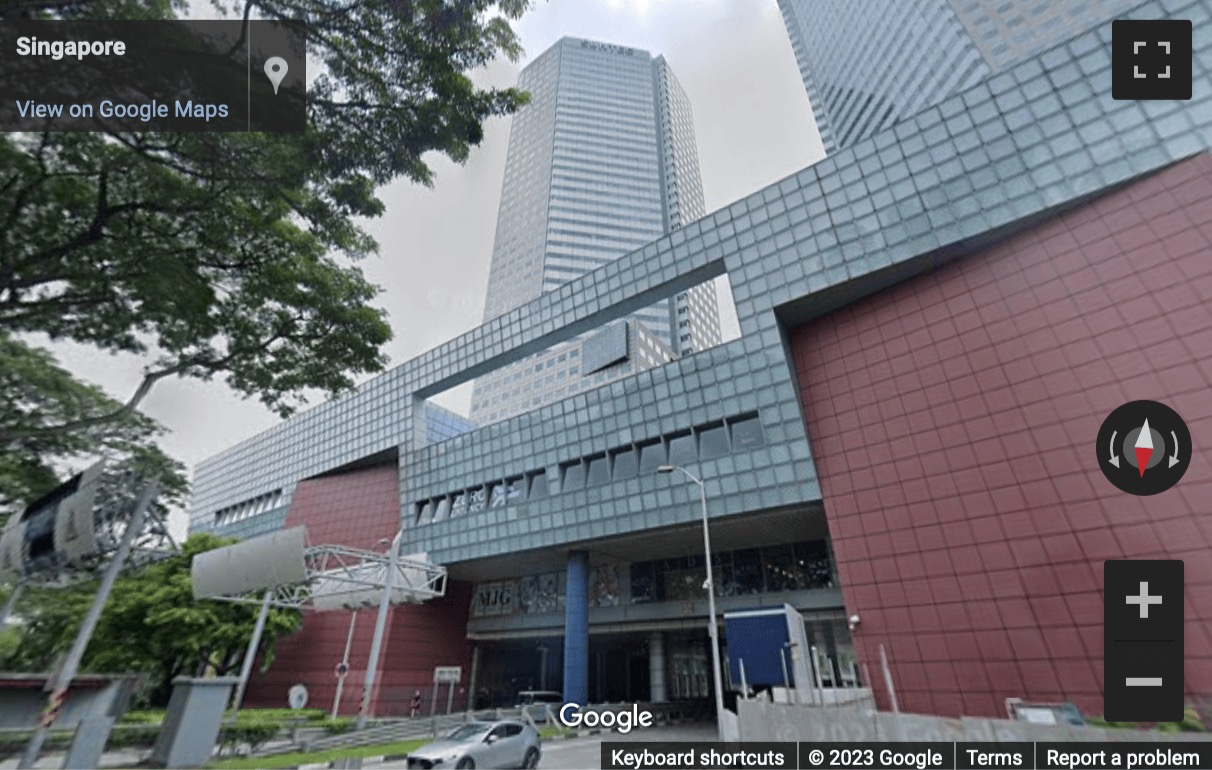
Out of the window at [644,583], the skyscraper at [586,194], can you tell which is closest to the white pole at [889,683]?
the window at [644,583]

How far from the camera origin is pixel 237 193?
11.3 metres

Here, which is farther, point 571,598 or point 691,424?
point 571,598

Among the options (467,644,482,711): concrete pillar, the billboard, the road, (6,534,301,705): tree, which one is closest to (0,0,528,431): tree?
the billboard

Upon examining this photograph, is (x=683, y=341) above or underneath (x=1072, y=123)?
above

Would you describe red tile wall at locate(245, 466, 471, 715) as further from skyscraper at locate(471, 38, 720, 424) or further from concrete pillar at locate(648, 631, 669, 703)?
skyscraper at locate(471, 38, 720, 424)

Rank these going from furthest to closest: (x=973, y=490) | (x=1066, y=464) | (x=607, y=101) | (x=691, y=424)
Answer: (x=607, y=101)
(x=691, y=424)
(x=973, y=490)
(x=1066, y=464)

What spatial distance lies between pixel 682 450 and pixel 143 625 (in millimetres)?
33321

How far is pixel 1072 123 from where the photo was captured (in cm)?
2166

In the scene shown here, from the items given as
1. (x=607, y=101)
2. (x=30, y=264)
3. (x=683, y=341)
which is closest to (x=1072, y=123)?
(x=30, y=264)

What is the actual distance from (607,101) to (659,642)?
140 m

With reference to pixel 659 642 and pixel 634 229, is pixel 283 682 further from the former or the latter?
pixel 634 229

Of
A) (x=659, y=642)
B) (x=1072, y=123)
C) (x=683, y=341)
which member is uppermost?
(x=683, y=341)

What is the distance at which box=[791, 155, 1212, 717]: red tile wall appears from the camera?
18000 mm

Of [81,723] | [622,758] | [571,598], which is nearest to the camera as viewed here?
[622,758]
